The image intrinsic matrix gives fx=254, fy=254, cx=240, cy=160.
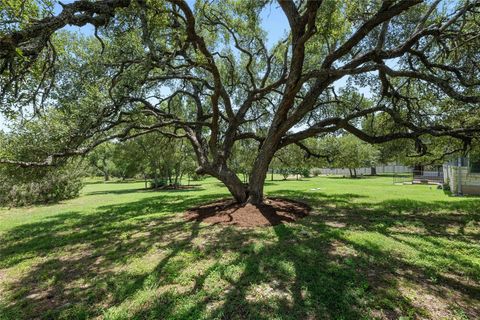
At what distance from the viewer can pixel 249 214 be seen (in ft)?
25.8

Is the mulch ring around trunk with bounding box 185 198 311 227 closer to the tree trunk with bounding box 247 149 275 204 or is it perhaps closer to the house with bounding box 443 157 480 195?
the tree trunk with bounding box 247 149 275 204

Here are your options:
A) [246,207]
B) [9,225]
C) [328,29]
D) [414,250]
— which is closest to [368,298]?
[414,250]

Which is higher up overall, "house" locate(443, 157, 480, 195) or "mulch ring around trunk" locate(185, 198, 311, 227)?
"house" locate(443, 157, 480, 195)

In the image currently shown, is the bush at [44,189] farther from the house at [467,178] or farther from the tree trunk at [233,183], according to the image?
the house at [467,178]

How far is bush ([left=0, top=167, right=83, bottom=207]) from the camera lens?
14.0 metres

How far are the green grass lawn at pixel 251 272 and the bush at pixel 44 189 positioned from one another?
9.16 metres

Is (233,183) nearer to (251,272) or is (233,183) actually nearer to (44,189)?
(251,272)

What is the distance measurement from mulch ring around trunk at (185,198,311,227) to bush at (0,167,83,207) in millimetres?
8631

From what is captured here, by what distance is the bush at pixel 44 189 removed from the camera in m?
14.0

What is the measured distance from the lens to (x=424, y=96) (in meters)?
9.53

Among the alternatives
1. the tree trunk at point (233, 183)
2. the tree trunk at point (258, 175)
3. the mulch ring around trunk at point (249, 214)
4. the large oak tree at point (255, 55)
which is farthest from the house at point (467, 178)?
the tree trunk at point (233, 183)

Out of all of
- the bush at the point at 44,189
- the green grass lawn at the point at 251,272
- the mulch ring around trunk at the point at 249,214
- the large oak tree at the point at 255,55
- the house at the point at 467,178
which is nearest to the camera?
the green grass lawn at the point at 251,272

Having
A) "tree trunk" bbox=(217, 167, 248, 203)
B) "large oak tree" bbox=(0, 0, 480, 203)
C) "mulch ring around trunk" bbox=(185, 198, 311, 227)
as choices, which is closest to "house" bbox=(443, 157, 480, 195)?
"large oak tree" bbox=(0, 0, 480, 203)

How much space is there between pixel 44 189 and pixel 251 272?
57.2 ft
